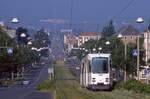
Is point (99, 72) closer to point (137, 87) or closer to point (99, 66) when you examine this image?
point (99, 66)

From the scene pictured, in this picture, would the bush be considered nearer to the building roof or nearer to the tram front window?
the tram front window

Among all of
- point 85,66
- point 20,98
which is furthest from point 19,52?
point 20,98

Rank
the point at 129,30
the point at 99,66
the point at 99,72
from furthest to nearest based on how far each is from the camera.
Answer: the point at 129,30 → the point at 99,66 → the point at 99,72

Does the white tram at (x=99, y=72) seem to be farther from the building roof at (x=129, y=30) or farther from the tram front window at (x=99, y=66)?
the building roof at (x=129, y=30)

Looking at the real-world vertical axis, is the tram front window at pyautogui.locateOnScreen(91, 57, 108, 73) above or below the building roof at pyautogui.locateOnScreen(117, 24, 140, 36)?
below

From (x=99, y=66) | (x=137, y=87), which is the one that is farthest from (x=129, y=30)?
(x=137, y=87)

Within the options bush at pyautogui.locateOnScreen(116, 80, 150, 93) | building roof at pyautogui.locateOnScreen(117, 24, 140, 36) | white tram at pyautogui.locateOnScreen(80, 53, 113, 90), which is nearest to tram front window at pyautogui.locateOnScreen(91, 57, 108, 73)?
white tram at pyautogui.locateOnScreen(80, 53, 113, 90)

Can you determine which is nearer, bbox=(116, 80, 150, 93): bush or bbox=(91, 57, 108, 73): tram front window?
bbox=(116, 80, 150, 93): bush

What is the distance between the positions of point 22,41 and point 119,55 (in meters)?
101

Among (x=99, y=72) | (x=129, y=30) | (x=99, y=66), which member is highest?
(x=129, y=30)

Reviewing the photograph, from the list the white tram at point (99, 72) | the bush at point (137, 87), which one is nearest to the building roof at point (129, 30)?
the white tram at point (99, 72)

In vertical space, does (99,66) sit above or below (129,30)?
below

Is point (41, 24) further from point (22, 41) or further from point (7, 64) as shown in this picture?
point (22, 41)

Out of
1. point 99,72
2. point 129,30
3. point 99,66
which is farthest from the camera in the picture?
point 129,30
